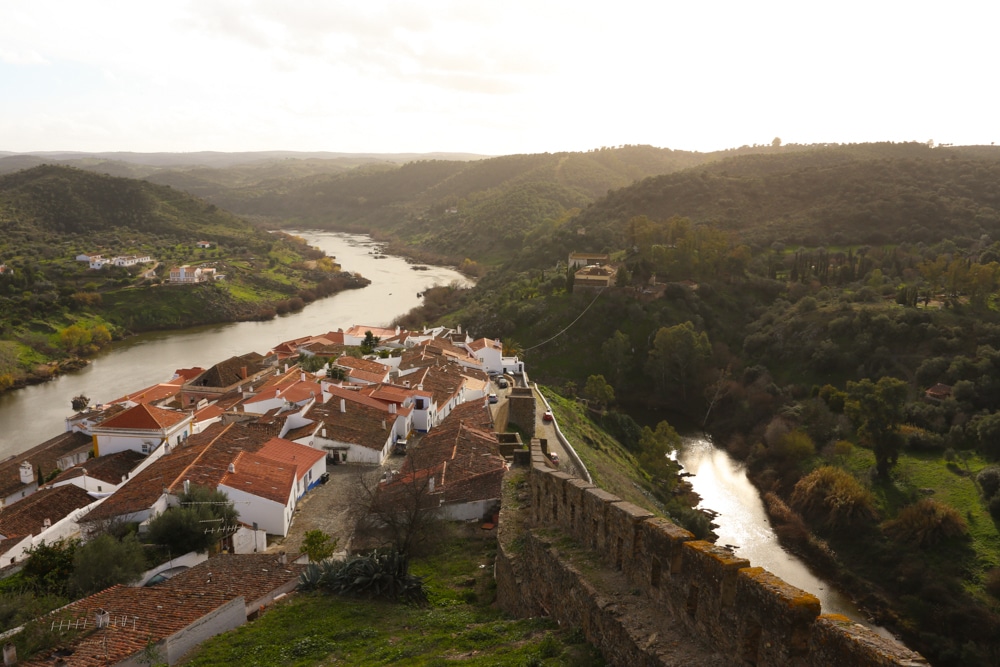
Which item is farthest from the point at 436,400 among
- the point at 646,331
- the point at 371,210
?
the point at 371,210

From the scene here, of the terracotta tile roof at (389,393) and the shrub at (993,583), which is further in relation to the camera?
the terracotta tile roof at (389,393)

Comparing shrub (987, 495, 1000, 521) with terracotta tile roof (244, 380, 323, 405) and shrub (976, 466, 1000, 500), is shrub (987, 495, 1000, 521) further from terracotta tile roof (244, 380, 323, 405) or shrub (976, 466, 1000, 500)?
terracotta tile roof (244, 380, 323, 405)

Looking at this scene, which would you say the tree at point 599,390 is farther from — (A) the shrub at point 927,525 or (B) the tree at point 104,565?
(B) the tree at point 104,565

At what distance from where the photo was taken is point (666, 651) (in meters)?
5.26

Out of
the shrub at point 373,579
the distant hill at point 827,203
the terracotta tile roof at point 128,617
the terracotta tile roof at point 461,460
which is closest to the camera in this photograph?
the terracotta tile roof at point 128,617

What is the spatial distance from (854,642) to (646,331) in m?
39.1

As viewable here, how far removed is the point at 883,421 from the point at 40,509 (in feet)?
93.6

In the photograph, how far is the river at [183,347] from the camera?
3609cm

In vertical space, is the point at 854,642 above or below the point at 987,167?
below

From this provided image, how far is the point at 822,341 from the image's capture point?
118ft

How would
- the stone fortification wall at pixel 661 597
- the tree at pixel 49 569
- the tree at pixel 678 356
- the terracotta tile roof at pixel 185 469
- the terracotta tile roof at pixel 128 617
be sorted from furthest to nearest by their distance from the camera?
1. the tree at pixel 678 356
2. the terracotta tile roof at pixel 185 469
3. the tree at pixel 49 569
4. the terracotta tile roof at pixel 128 617
5. the stone fortification wall at pixel 661 597

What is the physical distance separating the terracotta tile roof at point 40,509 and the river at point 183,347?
1504 centimetres

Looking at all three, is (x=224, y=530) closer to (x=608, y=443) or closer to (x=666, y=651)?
(x=666, y=651)

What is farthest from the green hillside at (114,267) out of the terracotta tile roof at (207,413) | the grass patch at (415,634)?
the grass patch at (415,634)
